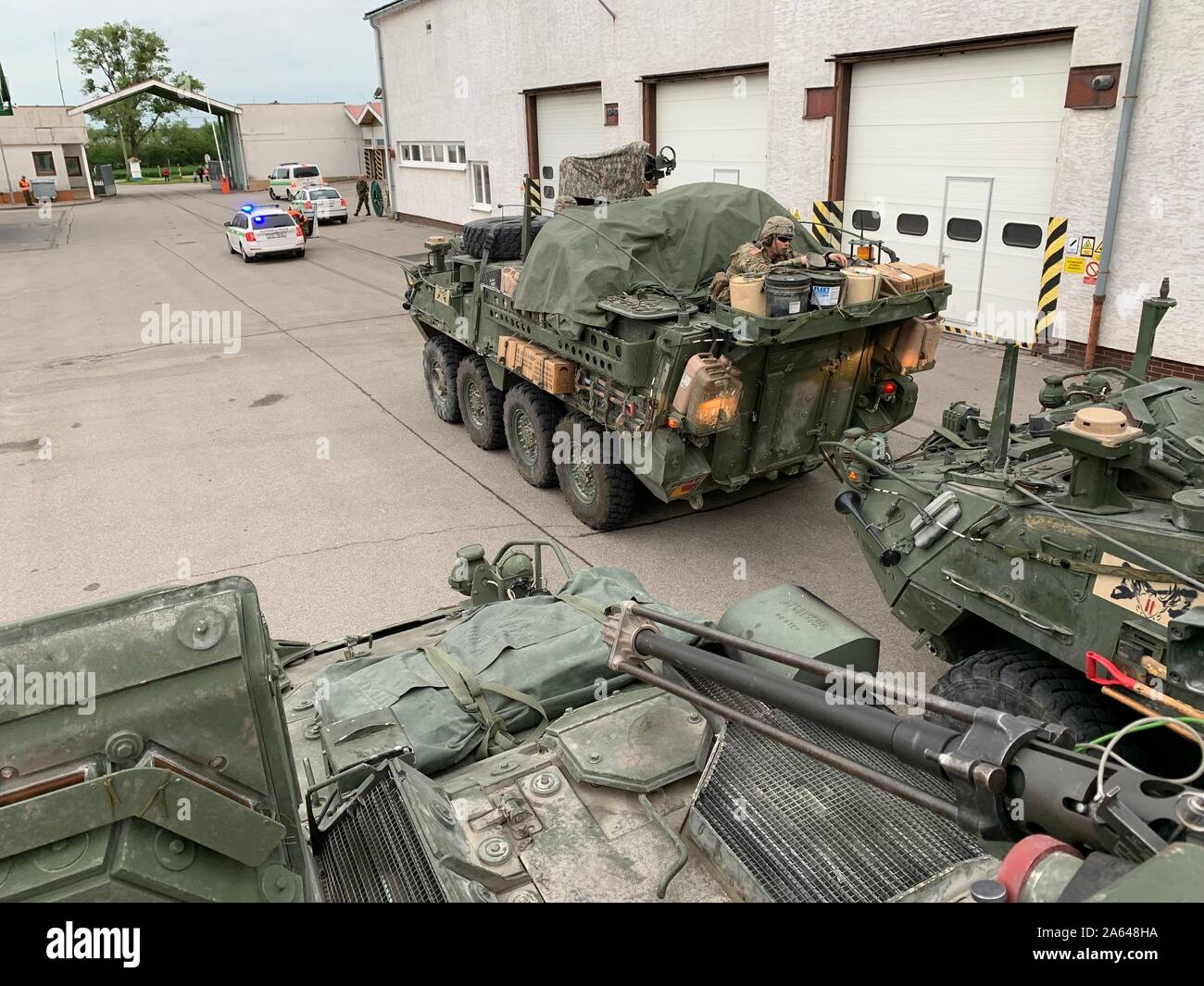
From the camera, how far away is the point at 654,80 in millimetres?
17562

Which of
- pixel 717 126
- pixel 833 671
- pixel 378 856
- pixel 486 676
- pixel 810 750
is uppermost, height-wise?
pixel 717 126

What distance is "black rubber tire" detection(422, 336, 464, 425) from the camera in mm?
10562

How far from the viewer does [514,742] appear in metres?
3.49

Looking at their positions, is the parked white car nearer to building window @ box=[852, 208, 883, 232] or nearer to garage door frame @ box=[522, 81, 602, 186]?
garage door frame @ box=[522, 81, 602, 186]

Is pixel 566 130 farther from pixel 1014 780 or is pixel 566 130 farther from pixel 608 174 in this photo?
pixel 1014 780

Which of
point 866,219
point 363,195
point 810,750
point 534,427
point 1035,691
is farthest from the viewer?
point 363,195

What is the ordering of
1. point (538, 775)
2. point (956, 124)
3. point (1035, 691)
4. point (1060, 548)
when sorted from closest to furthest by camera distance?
point (538, 775) → point (1060, 548) → point (1035, 691) → point (956, 124)

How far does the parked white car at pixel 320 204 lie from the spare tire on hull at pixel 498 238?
21271mm

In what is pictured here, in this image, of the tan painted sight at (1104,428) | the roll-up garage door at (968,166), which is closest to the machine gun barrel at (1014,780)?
the tan painted sight at (1104,428)

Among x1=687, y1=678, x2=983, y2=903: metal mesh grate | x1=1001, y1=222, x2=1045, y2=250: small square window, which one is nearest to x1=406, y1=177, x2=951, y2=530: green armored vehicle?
x1=687, y1=678, x2=983, y2=903: metal mesh grate

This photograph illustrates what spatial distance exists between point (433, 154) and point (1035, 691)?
27.0 meters

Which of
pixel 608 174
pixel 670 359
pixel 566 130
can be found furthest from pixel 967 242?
pixel 566 130

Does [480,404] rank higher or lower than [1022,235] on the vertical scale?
lower
